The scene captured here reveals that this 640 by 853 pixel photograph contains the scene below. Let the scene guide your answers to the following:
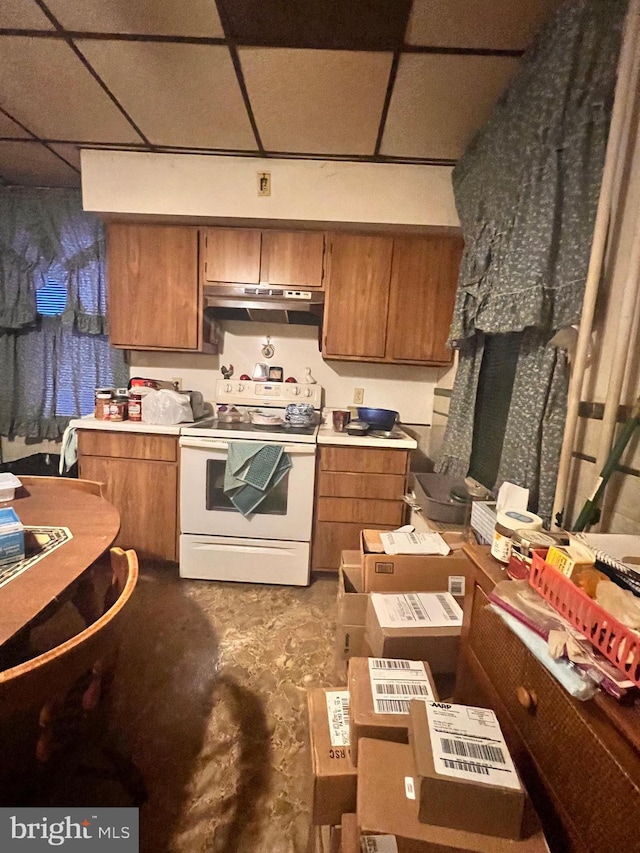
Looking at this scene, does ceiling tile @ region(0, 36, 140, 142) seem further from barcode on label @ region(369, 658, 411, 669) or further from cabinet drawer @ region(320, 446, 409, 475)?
barcode on label @ region(369, 658, 411, 669)

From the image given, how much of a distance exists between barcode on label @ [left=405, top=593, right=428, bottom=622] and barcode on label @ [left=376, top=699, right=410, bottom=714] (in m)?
0.27

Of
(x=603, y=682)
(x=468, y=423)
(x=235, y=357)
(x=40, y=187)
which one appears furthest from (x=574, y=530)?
(x=40, y=187)

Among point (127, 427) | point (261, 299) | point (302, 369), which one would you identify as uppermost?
point (261, 299)

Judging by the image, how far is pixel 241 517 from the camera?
7.23ft

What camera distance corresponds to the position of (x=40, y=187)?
8.72ft

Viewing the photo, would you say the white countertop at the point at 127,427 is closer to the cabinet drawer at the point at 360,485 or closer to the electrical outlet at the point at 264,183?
the cabinet drawer at the point at 360,485

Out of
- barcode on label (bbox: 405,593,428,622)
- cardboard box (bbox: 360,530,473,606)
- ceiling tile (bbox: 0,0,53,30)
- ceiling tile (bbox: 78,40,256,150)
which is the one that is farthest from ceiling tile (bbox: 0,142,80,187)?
barcode on label (bbox: 405,593,428,622)

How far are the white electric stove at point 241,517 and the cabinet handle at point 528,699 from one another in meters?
1.57

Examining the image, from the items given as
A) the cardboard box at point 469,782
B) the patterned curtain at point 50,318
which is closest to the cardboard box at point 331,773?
the cardboard box at point 469,782

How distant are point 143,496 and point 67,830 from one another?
1563mm

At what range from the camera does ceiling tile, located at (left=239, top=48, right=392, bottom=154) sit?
1.47 m

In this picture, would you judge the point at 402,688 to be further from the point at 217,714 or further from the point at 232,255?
the point at 232,255

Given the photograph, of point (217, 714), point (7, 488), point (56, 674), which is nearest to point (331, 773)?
point (56, 674)

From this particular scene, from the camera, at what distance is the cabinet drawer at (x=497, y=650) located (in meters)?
0.69
